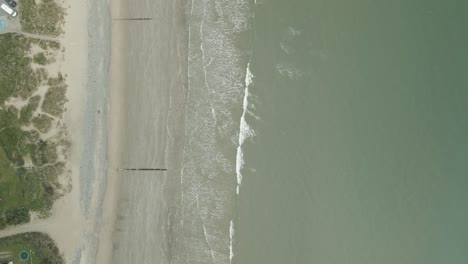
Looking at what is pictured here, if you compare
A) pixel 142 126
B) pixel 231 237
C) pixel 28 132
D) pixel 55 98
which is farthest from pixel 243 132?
pixel 28 132

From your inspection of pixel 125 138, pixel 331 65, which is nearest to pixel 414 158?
pixel 331 65

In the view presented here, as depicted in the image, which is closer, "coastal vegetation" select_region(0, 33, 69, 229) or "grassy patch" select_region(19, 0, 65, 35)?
"coastal vegetation" select_region(0, 33, 69, 229)

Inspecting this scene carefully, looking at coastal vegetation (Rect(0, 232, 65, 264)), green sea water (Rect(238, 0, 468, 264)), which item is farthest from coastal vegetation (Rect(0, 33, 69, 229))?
green sea water (Rect(238, 0, 468, 264))

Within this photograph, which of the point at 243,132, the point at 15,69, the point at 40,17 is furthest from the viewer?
the point at 243,132

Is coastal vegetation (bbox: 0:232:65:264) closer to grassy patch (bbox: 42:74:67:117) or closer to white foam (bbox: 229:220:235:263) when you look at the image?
grassy patch (bbox: 42:74:67:117)

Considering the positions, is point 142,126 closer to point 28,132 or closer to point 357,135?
point 28,132

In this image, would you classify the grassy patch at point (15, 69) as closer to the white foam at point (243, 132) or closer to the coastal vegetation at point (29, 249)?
the coastal vegetation at point (29, 249)
